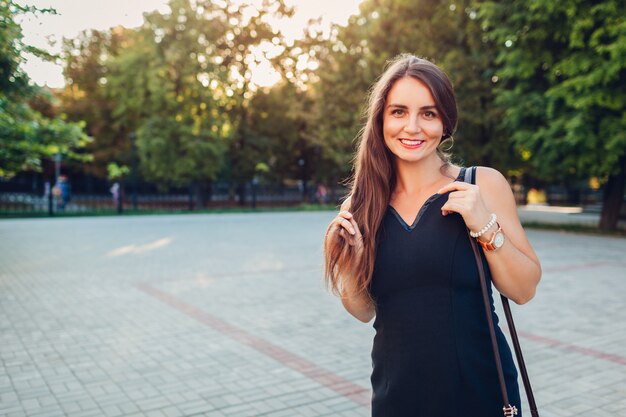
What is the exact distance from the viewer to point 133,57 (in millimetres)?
32281

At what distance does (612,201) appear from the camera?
763 inches

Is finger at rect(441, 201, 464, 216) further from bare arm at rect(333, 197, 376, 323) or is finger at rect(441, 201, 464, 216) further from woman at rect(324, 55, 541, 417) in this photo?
bare arm at rect(333, 197, 376, 323)

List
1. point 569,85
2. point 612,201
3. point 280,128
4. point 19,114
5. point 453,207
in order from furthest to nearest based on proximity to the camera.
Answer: point 280,128, point 612,201, point 569,85, point 19,114, point 453,207

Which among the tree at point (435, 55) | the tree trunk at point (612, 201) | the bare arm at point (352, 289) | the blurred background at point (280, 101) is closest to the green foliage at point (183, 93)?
the blurred background at point (280, 101)

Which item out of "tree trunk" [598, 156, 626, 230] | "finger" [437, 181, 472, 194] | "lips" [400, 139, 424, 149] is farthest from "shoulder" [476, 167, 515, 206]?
"tree trunk" [598, 156, 626, 230]

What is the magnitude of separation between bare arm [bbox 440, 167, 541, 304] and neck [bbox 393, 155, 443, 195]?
0.54 feet

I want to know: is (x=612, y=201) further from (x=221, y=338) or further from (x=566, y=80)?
(x=221, y=338)

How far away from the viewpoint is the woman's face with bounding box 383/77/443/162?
1892mm

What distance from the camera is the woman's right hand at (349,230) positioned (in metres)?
1.92

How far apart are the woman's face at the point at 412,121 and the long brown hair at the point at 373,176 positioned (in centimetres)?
2

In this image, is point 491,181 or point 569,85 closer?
point 491,181

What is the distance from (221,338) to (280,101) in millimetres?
35593

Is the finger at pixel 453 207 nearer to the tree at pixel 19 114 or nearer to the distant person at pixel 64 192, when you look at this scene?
the tree at pixel 19 114

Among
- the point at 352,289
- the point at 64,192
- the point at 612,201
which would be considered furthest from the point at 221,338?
the point at 64,192
